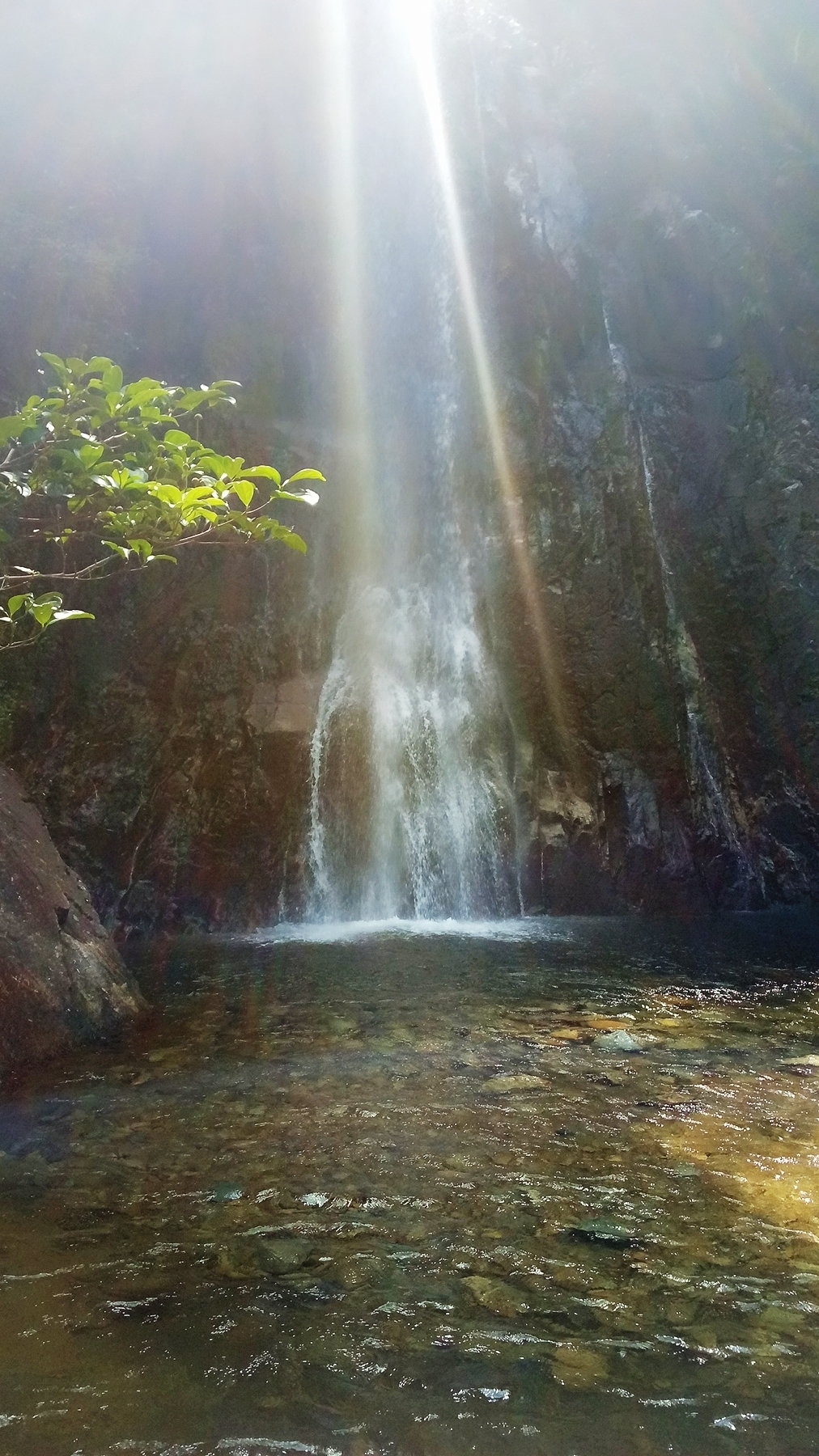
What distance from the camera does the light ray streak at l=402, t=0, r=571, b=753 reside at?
→ 14250 mm

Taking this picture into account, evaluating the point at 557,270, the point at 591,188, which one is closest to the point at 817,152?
the point at 591,188

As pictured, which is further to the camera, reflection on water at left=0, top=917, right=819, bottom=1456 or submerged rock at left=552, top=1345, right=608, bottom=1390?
submerged rock at left=552, top=1345, right=608, bottom=1390

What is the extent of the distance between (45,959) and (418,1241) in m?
3.45

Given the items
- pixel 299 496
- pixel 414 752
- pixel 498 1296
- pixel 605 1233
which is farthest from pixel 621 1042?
pixel 414 752

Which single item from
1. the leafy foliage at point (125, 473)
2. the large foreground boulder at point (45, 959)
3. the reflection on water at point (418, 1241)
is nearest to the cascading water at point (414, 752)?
the large foreground boulder at point (45, 959)

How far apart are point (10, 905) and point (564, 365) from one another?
560 inches

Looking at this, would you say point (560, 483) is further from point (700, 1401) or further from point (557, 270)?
point (700, 1401)

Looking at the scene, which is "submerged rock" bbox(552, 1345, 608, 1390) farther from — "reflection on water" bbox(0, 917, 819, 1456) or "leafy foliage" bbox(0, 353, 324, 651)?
"leafy foliage" bbox(0, 353, 324, 651)

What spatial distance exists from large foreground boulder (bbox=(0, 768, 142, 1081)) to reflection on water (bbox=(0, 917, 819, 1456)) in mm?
342

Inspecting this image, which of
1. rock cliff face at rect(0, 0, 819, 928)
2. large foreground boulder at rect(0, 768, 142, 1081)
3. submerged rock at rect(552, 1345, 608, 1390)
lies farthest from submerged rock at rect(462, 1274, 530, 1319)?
rock cliff face at rect(0, 0, 819, 928)

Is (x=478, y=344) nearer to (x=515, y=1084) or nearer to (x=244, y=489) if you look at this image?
(x=515, y=1084)

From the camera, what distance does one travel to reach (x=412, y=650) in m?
13.9

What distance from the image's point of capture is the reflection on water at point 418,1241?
1996mm

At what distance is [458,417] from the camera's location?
15.5m
